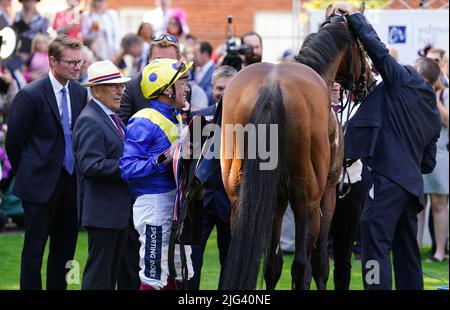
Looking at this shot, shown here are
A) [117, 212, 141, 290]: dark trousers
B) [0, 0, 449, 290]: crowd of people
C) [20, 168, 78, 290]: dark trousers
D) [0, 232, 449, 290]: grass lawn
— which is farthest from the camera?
[0, 232, 449, 290]: grass lawn

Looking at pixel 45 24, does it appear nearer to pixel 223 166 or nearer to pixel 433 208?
pixel 433 208

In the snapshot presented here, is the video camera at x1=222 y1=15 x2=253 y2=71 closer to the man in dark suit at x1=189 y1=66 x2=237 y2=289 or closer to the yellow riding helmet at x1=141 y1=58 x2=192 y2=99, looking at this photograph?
the man in dark suit at x1=189 y1=66 x2=237 y2=289

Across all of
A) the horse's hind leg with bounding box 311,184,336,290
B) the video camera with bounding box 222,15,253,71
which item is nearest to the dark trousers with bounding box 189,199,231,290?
the horse's hind leg with bounding box 311,184,336,290

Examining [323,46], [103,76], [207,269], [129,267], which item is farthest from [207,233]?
[207,269]

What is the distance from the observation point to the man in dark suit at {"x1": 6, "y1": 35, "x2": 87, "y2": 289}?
703 centimetres

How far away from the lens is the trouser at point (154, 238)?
573cm

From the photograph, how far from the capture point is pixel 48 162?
712cm

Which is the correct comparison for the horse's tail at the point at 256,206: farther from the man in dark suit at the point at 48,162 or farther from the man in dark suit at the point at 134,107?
the man in dark suit at the point at 48,162

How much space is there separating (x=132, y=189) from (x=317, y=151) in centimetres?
121

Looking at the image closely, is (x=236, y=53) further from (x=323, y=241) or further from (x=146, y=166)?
(x=146, y=166)

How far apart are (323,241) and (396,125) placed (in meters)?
0.98

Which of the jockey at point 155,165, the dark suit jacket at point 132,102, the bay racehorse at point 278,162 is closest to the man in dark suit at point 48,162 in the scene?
the dark suit jacket at point 132,102

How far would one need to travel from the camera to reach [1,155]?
10.8m

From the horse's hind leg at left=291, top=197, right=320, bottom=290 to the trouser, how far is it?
78cm
